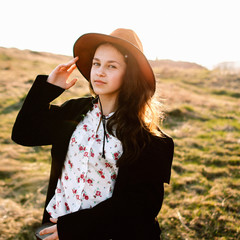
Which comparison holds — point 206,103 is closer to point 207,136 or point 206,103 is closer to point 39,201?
point 207,136

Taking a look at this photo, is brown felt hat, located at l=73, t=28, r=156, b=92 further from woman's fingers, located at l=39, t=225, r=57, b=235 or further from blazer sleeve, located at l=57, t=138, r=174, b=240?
woman's fingers, located at l=39, t=225, r=57, b=235

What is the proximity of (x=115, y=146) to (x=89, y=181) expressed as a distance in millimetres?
328

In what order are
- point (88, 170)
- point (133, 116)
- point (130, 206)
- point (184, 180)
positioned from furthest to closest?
point (184, 180)
point (133, 116)
point (88, 170)
point (130, 206)

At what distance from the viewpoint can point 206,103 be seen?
1110 cm

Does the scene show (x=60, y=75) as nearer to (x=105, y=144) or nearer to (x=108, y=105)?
(x=108, y=105)

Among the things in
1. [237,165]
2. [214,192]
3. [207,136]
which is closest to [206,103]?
[207,136]

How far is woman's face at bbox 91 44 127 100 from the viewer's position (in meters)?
1.94

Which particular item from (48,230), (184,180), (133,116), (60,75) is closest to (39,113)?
(60,75)

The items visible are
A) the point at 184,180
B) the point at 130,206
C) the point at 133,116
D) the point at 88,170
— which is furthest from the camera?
the point at 184,180

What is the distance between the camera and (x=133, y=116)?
2008 mm

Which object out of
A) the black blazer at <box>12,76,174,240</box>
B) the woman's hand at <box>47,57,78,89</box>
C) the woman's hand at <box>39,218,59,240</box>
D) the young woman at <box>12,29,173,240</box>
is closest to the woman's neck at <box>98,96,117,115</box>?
the young woman at <box>12,29,173,240</box>

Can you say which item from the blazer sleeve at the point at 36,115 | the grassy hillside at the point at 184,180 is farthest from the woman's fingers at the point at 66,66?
the grassy hillside at the point at 184,180

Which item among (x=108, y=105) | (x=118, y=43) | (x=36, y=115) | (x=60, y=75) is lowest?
(x=36, y=115)

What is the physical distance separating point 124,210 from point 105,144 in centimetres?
50
